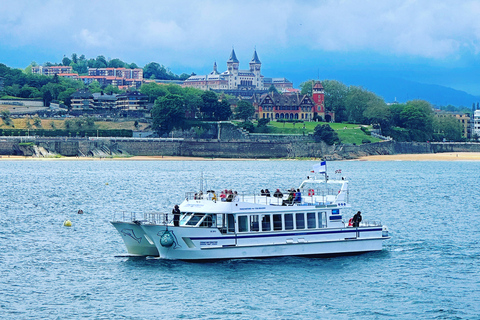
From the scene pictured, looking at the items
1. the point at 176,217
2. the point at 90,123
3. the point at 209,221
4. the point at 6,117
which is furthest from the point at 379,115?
the point at 176,217

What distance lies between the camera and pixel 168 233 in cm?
3678

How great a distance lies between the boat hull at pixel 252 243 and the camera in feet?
121

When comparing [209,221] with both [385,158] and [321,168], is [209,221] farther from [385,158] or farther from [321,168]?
[385,158]

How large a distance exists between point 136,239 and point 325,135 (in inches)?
5112

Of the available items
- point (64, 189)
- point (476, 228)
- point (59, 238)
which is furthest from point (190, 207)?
point (64, 189)

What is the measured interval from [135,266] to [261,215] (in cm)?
642

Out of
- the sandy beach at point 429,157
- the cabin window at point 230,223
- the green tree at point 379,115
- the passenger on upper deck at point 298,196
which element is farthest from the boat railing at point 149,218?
the green tree at point 379,115

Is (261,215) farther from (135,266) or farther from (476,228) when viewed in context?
(476,228)

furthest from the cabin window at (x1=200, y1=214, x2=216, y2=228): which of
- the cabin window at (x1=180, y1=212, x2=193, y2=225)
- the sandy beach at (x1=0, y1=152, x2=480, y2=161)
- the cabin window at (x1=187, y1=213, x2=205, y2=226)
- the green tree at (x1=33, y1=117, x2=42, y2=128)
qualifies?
the green tree at (x1=33, y1=117, x2=42, y2=128)

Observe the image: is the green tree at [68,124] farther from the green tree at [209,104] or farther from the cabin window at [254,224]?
the cabin window at [254,224]

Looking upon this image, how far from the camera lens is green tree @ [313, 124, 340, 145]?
166 m

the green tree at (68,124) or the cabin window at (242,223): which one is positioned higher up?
the green tree at (68,124)

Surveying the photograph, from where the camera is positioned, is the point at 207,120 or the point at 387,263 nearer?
the point at 387,263

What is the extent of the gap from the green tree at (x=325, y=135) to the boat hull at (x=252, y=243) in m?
127
